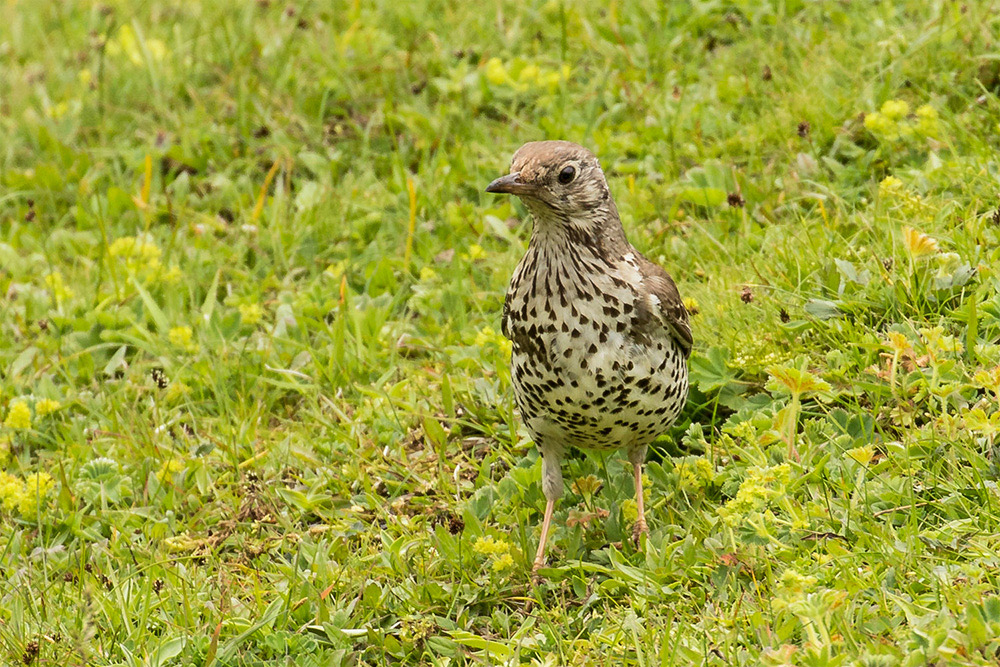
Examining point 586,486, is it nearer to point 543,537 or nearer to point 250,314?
point 543,537

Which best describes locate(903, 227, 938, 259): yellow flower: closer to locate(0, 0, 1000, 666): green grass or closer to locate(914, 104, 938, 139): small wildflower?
locate(0, 0, 1000, 666): green grass

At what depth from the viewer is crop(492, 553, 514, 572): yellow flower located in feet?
15.8

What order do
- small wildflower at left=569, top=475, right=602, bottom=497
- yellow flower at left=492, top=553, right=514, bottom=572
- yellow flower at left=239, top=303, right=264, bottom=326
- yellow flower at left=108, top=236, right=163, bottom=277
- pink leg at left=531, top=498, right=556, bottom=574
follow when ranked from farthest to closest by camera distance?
yellow flower at left=108, top=236, right=163, bottom=277 → yellow flower at left=239, top=303, right=264, bottom=326 → small wildflower at left=569, top=475, right=602, bottom=497 → pink leg at left=531, top=498, right=556, bottom=574 → yellow flower at left=492, top=553, right=514, bottom=572

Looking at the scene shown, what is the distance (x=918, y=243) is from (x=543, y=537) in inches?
75.6

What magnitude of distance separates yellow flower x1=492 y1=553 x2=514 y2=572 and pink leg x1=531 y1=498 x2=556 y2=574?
98 mm

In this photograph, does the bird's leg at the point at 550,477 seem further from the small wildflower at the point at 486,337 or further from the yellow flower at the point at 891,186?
the yellow flower at the point at 891,186

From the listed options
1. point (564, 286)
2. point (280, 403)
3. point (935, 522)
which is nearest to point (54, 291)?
point (280, 403)

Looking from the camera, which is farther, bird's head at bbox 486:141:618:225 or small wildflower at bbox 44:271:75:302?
small wildflower at bbox 44:271:75:302

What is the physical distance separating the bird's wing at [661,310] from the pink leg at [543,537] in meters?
0.83

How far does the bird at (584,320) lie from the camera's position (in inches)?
182

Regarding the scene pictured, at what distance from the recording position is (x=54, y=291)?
704 cm

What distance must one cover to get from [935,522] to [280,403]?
A: 10.7ft

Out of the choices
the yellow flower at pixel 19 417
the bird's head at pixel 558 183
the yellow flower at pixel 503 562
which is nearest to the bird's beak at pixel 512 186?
the bird's head at pixel 558 183

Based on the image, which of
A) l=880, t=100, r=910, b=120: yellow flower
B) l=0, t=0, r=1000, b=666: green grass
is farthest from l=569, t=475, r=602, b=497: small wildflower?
l=880, t=100, r=910, b=120: yellow flower
